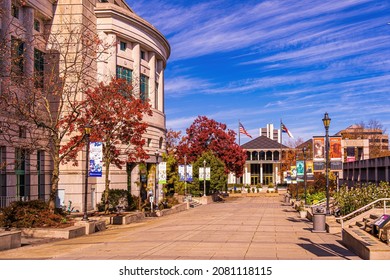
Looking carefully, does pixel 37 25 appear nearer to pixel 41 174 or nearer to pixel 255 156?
pixel 41 174

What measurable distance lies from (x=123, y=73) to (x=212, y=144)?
32.4 m

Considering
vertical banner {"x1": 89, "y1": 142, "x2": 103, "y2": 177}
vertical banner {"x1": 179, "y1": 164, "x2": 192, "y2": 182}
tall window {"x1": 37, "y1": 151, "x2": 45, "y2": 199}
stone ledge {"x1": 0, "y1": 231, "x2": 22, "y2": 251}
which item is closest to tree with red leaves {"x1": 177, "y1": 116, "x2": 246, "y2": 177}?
vertical banner {"x1": 179, "y1": 164, "x2": 192, "y2": 182}

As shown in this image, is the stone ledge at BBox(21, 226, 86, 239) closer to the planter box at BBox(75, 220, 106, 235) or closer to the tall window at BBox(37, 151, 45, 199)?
the planter box at BBox(75, 220, 106, 235)

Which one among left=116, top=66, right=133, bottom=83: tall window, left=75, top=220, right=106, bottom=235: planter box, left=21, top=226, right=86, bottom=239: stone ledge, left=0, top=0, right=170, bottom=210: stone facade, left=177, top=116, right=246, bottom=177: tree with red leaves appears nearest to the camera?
left=21, top=226, right=86, bottom=239: stone ledge

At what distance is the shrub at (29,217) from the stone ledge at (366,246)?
44.7ft

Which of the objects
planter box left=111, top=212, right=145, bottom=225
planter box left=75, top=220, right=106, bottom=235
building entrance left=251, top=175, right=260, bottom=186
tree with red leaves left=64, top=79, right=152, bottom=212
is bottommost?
building entrance left=251, top=175, right=260, bottom=186

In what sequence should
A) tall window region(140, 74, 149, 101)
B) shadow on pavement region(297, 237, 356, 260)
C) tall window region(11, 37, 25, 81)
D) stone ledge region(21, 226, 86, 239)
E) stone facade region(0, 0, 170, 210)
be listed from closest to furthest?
shadow on pavement region(297, 237, 356, 260)
tall window region(11, 37, 25, 81)
stone ledge region(21, 226, 86, 239)
stone facade region(0, 0, 170, 210)
tall window region(140, 74, 149, 101)

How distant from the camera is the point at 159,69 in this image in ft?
198

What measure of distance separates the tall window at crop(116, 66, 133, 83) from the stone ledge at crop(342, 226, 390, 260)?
34.2m

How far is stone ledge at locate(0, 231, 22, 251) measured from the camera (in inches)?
713

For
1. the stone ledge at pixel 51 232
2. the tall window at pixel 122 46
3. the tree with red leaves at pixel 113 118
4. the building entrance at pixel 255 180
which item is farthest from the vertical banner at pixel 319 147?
the building entrance at pixel 255 180

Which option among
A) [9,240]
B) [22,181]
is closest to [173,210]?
[22,181]

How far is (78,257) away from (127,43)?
38.5 m
